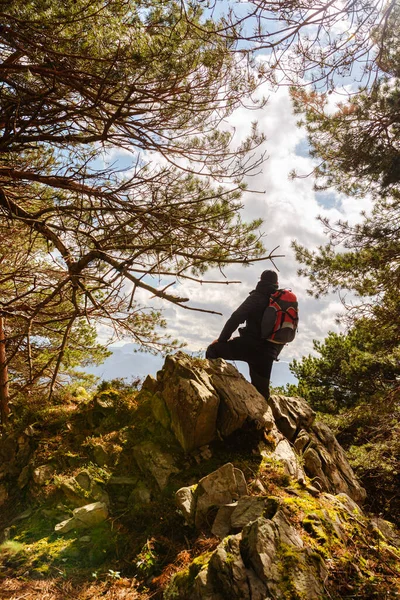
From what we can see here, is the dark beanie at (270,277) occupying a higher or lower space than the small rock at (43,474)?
higher

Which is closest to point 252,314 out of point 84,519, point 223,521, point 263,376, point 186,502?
point 263,376

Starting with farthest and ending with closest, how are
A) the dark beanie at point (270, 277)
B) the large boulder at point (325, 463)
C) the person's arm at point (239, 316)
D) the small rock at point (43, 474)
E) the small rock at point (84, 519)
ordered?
the dark beanie at point (270, 277)
the person's arm at point (239, 316)
the large boulder at point (325, 463)
the small rock at point (43, 474)
the small rock at point (84, 519)

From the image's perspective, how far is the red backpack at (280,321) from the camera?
5555 mm

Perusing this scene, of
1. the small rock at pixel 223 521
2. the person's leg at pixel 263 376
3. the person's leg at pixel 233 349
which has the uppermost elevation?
the person's leg at pixel 233 349

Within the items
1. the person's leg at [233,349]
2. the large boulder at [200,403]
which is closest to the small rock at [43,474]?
the large boulder at [200,403]

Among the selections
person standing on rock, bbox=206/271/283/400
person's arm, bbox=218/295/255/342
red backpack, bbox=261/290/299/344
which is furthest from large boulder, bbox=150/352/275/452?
red backpack, bbox=261/290/299/344

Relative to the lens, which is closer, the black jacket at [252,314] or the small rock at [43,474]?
the small rock at [43,474]

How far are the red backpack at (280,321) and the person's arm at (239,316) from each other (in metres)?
0.29

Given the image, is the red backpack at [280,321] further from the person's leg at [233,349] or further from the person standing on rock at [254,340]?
the person's leg at [233,349]

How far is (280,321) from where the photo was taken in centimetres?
557

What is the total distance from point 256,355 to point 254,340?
0.26 meters

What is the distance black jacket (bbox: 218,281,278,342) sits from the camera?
19.0ft

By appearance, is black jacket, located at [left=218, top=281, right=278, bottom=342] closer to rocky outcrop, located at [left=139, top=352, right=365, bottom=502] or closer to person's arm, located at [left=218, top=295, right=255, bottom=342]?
person's arm, located at [left=218, top=295, right=255, bottom=342]

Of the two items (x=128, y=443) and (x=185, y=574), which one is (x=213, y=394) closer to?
(x=128, y=443)
